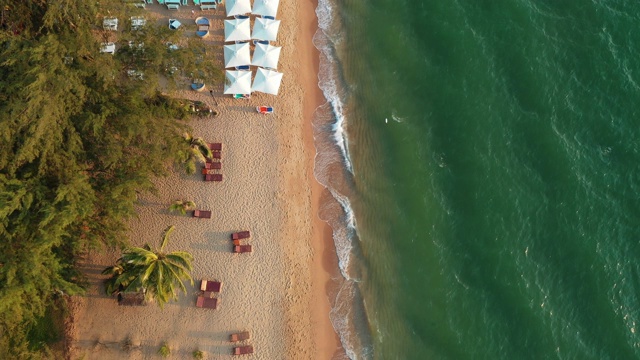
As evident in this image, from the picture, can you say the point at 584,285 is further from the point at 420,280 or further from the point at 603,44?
the point at 603,44

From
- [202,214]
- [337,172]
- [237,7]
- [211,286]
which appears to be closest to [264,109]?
[337,172]

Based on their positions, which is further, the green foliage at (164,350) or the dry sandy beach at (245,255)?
the dry sandy beach at (245,255)

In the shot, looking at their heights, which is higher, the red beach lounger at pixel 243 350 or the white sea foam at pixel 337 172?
the white sea foam at pixel 337 172

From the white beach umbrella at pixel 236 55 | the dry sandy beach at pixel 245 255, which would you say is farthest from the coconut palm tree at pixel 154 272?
the white beach umbrella at pixel 236 55

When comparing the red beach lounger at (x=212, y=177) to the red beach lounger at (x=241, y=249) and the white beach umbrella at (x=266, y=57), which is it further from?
the white beach umbrella at (x=266, y=57)

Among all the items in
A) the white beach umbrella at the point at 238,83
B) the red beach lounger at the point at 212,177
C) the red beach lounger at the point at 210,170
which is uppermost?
the white beach umbrella at the point at 238,83

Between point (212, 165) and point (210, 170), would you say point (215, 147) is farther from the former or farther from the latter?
point (210, 170)
